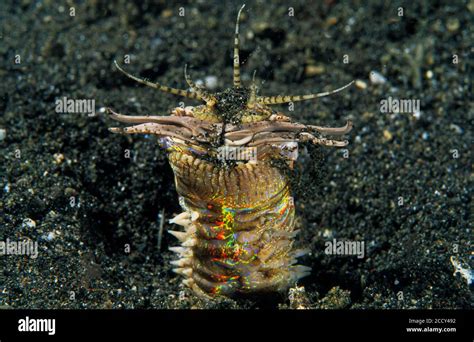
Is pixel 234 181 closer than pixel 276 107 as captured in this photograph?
Yes

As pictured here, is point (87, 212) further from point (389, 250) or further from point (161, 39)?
point (161, 39)

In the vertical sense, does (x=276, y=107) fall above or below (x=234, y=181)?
above

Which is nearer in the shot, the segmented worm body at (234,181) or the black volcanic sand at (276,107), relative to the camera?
the segmented worm body at (234,181)

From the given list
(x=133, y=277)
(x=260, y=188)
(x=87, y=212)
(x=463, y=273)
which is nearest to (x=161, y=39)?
(x=87, y=212)

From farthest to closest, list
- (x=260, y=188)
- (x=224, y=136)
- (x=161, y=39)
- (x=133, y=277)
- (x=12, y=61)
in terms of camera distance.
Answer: (x=161, y=39), (x=12, y=61), (x=133, y=277), (x=260, y=188), (x=224, y=136)

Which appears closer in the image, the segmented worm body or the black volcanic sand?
the segmented worm body
